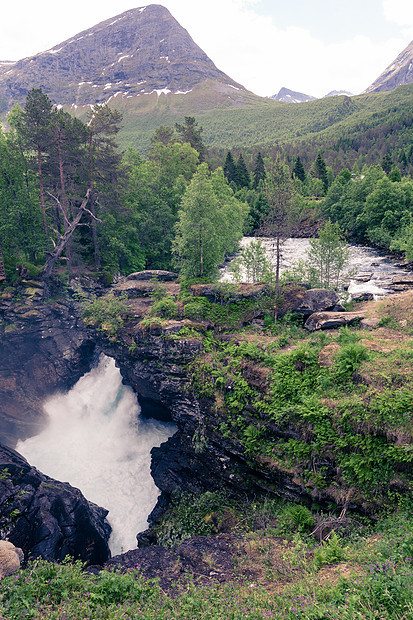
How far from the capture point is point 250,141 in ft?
510

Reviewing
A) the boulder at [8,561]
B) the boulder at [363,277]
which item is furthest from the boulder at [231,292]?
the boulder at [8,561]

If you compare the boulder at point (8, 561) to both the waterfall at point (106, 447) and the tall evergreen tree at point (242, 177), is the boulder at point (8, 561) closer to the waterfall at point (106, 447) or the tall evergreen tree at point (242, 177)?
the waterfall at point (106, 447)

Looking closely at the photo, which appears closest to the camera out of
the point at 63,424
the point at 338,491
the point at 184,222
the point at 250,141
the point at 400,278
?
the point at 338,491

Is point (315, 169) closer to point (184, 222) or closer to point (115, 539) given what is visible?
point (184, 222)

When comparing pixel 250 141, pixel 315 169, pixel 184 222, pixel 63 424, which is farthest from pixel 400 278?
pixel 250 141

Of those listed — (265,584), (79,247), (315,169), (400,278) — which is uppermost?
(315,169)

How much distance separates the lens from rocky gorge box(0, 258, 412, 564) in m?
13.2

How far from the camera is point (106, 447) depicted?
20891 millimetres

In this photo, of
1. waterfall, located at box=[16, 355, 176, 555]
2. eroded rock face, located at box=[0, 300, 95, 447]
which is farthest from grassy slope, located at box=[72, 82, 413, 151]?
waterfall, located at box=[16, 355, 176, 555]

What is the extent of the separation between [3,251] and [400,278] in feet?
110

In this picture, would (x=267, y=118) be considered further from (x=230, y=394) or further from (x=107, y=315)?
(x=230, y=394)

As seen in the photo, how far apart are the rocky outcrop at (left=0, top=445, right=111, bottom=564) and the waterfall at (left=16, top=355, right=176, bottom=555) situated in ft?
4.74

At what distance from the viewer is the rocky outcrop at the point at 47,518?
12.9 m

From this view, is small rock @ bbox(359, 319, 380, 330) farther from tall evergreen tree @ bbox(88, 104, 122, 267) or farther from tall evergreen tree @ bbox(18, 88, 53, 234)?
tall evergreen tree @ bbox(18, 88, 53, 234)
